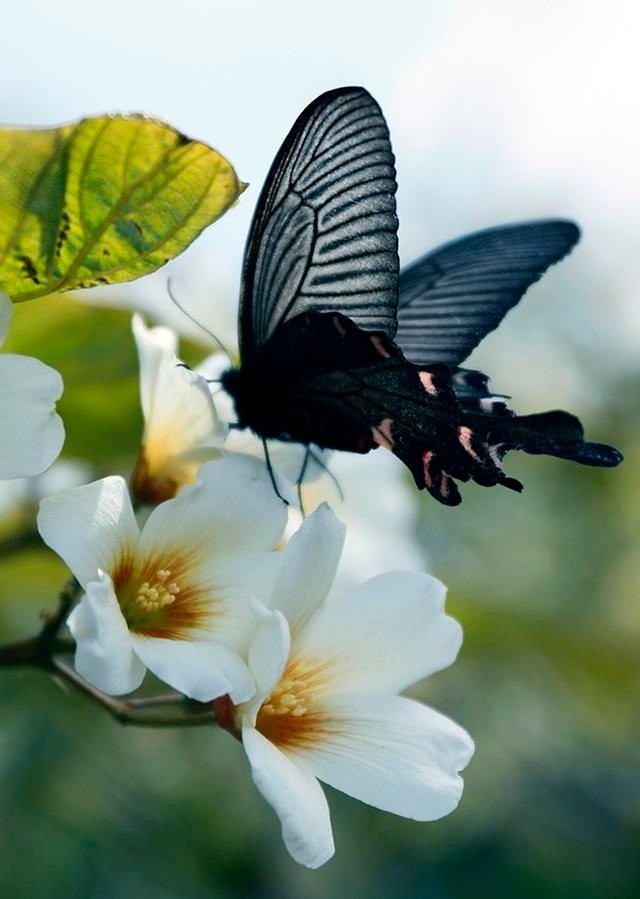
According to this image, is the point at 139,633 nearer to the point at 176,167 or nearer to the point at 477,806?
the point at 176,167

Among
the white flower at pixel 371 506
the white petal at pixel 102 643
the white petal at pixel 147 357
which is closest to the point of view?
the white petal at pixel 102 643

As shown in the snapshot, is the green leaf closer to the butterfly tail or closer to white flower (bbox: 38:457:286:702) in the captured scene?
white flower (bbox: 38:457:286:702)

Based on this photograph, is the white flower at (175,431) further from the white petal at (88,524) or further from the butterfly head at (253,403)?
the white petal at (88,524)

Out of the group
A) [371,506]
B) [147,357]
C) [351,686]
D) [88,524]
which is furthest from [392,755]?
[371,506]

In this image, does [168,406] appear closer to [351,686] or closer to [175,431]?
[175,431]

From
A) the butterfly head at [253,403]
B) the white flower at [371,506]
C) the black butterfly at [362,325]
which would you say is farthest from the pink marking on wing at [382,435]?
the white flower at [371,506]
